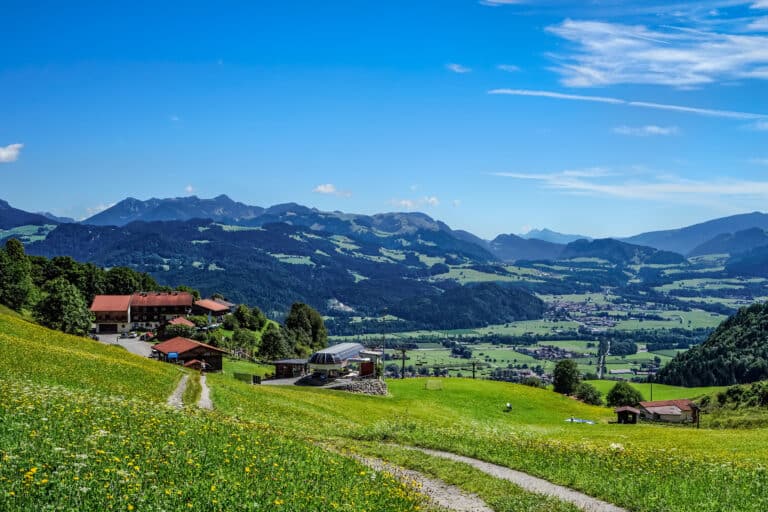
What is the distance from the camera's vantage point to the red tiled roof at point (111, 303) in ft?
470

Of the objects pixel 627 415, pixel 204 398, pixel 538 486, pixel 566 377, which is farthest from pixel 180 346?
pixel 566 377

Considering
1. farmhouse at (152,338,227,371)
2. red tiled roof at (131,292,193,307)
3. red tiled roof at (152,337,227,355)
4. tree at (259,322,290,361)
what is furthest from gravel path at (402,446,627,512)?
red tiled roof at (131,292,193,307)

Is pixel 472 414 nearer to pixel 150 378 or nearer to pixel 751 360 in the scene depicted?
pixel 150 378

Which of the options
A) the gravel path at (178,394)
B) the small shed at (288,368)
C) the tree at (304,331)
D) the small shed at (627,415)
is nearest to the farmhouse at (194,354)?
the small shed at (288,368)

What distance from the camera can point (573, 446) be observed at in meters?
35.8

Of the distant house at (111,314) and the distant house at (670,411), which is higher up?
the distant house at (111,314)

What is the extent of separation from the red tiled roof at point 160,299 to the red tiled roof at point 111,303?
184 inches

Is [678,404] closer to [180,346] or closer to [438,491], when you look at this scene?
[180,346]

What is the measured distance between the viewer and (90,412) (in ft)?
79.3

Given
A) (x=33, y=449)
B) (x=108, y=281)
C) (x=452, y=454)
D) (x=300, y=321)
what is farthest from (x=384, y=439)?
(x=108, y=281)

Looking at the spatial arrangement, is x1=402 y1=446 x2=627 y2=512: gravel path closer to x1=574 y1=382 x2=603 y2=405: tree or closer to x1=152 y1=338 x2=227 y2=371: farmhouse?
x1=152 y1=338 x2=227 y2=371: farmhouse

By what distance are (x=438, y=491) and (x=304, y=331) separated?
13893 cm

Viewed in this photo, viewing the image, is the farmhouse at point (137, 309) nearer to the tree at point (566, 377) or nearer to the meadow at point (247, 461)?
the tree at point (566, 377)

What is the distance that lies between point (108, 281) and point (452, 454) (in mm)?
156340
